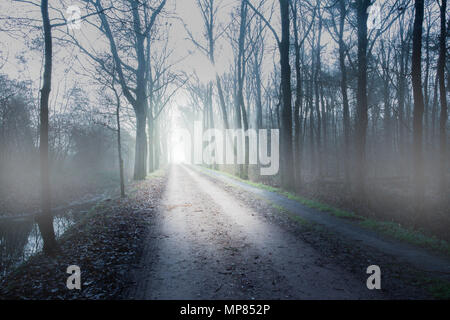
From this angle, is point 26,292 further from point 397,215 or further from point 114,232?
point 397,215

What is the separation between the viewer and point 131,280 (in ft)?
14.4

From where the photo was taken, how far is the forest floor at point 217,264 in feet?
Answer: 13.0

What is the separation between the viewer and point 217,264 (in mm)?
5039

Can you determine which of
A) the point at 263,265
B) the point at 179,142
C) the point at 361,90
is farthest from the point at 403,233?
the point at 179,142

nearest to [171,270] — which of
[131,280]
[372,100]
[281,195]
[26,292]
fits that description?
[131,280]

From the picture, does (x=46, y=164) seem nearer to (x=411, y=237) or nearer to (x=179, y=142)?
(x=411, y=237)

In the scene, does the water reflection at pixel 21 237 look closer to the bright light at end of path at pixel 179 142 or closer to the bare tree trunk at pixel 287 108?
the bare tree trunk at pixel 287 108

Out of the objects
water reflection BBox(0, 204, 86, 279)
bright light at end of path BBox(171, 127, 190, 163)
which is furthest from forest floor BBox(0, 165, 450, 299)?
bright light at end of path BBox(171, 127, 190, 163)

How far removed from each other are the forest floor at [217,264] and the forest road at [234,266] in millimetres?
18

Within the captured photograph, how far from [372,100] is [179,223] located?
23684mm

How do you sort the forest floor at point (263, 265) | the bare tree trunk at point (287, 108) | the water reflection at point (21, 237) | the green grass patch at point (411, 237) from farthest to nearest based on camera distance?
the bare tree trunk at point (287, 108)
the water reflection at point (21, 237)
the green grass patch at point (411, 237)
the forest floor at point (263, 265)

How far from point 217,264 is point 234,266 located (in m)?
0.37

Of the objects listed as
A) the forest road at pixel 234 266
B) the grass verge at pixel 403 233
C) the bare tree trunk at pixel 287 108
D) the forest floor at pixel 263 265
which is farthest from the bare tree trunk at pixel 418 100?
the bare tree trunk at pixel 287 108

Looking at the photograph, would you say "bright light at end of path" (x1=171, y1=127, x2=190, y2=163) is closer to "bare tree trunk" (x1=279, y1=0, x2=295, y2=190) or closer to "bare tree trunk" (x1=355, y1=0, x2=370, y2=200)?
"bare tree trunk" (x1=279, y1=0, x2=295, y2=190)
